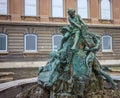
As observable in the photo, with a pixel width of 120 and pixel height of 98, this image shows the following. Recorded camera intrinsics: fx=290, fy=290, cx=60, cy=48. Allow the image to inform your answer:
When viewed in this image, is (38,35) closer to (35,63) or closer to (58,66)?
(35,63)

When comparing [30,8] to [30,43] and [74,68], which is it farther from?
[74,68]

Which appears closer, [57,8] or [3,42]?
[3,42]

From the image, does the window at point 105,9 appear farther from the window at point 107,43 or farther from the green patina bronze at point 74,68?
the green patina bronze at point 74,68

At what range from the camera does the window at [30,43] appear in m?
24.3

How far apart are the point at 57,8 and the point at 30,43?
4.11 meters

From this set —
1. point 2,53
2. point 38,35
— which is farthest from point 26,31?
point 2,53

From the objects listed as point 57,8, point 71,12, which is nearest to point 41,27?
point 57,8

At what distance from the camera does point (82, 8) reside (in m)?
26.8

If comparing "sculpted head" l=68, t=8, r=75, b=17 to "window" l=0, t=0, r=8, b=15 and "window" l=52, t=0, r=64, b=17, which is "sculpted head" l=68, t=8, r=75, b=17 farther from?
"window" l=52, t=0, r=64, b=17

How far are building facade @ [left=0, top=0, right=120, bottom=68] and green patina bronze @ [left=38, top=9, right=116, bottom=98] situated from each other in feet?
48.3

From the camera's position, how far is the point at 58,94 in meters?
7.83

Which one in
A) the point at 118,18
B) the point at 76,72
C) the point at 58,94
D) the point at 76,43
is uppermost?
the point at 118,18

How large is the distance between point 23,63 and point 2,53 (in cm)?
186

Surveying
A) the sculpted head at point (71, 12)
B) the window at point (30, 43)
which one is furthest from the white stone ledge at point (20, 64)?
the sculpted head at point (71, 12)
